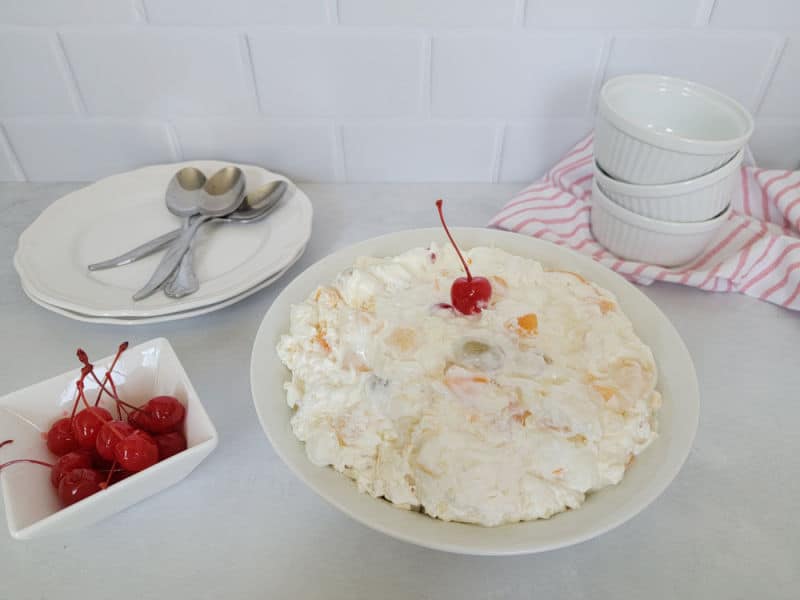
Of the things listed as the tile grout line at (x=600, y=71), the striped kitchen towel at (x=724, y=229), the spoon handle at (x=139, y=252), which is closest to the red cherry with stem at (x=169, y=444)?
the spoon handle at (x=139, y=252)

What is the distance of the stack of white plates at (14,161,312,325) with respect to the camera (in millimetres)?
812

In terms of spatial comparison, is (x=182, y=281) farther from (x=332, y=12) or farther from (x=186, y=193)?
(x=332, y=12)

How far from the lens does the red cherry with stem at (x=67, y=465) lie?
0.59m

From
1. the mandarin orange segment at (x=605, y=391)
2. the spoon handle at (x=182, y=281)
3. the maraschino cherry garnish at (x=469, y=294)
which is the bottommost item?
the spoon handle at (x=182, y=281)

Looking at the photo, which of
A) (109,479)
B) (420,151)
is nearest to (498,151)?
(420,151)

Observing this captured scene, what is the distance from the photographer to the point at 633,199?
87 centimetres

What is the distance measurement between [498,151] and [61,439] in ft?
2.78

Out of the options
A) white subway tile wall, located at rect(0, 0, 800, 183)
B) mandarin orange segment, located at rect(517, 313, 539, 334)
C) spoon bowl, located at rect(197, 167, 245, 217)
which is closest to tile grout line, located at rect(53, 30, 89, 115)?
white subway tile wall, located at rect(0, 0, 800, 183)

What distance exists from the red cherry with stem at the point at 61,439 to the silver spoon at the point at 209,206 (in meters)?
0.26

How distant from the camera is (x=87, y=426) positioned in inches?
24.2

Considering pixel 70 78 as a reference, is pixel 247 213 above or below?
below

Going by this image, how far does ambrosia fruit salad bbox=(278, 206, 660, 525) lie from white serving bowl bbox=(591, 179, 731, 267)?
21cm

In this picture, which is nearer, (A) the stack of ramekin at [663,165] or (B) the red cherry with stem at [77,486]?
(B) the red cherry with stem at [77,486]

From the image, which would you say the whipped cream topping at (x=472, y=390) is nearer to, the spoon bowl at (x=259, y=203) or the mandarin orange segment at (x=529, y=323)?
the mandarin orange segment at (x=529, y=323)
